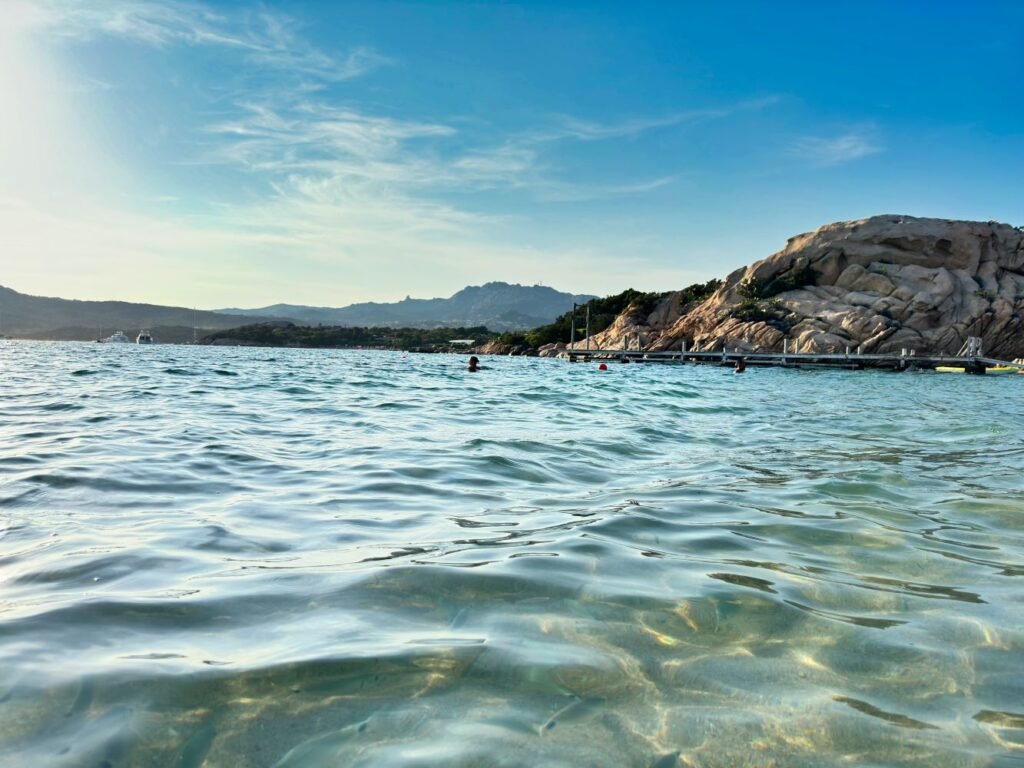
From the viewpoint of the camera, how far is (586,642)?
292cm

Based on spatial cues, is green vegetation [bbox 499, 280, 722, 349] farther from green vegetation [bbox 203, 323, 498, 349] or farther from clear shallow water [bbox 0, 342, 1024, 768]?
clear shallow water [bbox 0, 342, 1024, 768]

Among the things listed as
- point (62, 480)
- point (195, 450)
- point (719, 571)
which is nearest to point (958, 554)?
point (719, 571)

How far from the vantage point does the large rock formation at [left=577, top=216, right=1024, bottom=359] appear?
76562mm

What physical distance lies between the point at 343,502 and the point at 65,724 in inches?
144

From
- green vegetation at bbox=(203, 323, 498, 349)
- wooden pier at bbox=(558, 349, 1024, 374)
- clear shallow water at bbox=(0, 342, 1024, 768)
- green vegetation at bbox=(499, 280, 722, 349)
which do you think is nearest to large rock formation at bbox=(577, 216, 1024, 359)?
wooden pier at bbox=(558, 349, 1024, 374)

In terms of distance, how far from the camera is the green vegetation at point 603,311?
10712 cm

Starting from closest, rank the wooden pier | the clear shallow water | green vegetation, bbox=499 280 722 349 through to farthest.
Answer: the clear shallow water, the wooden pier, green vegetation, bbox=499 280 722 349

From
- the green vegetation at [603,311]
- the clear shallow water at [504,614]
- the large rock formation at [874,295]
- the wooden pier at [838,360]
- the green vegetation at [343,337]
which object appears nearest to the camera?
the clear shallow water at [504,614]

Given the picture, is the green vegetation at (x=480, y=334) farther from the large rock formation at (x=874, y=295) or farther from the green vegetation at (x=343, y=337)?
the large rock formation at (x=874, y=295)

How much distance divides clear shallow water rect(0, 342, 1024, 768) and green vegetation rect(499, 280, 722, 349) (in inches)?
4013

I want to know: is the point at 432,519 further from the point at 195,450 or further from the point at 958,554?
the point at 195,450

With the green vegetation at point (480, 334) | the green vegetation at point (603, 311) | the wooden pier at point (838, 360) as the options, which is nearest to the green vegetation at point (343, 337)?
the green vegetation at point (480, 334)

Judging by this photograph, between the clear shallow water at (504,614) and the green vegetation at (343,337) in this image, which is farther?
the green vegetation at (343,337)

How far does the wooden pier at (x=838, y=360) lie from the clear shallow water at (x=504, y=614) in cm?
6070
